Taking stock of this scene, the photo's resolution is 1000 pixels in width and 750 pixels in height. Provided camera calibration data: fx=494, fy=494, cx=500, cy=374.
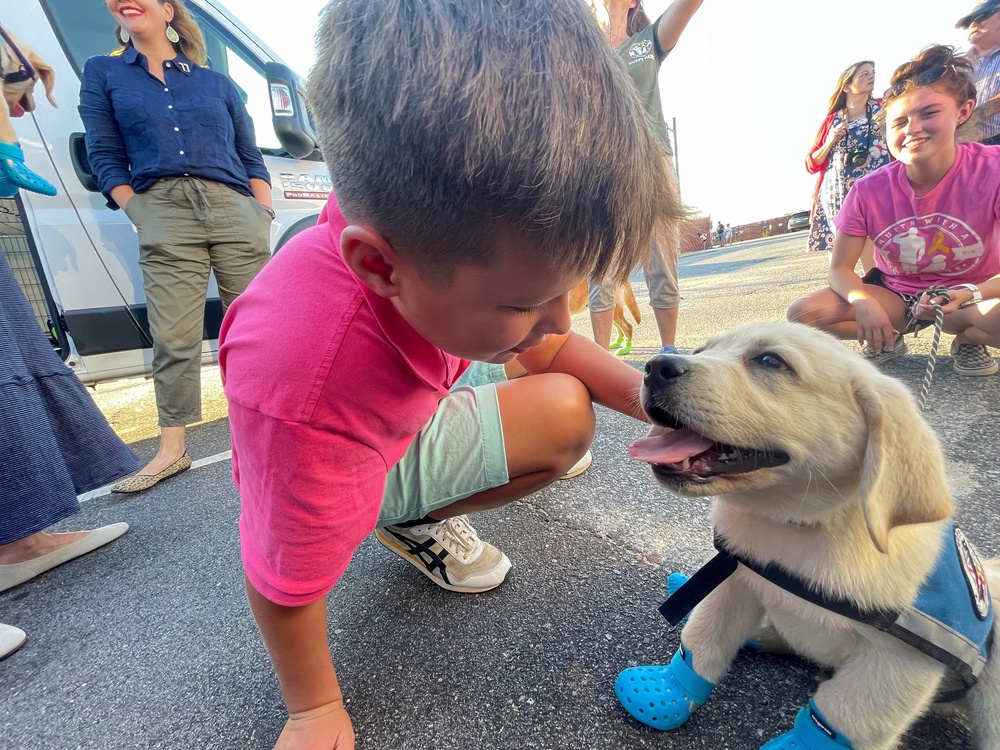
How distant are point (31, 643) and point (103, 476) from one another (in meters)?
→ 0.53

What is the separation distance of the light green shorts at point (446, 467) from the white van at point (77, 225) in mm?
2450

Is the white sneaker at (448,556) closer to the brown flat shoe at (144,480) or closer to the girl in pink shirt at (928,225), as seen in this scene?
the brown flat shoe at (144,480)

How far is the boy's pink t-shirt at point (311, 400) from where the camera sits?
808 mm

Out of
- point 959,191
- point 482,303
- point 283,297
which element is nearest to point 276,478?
point 283,297

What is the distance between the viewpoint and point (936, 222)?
231cm

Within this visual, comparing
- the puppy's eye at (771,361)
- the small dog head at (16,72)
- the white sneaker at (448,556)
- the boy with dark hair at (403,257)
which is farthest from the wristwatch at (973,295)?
the small dog head at (16,72)

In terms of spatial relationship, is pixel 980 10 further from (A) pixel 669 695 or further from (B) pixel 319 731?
(B) pixel 319 731

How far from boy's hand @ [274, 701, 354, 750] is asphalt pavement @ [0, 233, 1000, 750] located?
0.16 ft

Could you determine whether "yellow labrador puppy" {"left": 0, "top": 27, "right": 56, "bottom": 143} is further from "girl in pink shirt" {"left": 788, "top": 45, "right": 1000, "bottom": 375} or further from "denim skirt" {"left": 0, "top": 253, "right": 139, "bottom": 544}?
"girl in pink shirt" {"left": 788, "top": 45, "right": 1000, "bottom": 375}

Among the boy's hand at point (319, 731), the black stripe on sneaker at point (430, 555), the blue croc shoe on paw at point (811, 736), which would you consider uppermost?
the blue croc shoe on paw at point (811, 736)

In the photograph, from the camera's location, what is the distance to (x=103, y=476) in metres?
1.72

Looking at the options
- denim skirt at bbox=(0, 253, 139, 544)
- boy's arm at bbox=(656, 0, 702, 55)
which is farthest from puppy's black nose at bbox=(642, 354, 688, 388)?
boy's arm at bbox=(656, 0, 702, 55)

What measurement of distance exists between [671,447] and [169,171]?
2.59 metres

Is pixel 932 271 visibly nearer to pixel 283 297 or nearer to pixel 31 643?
pixel 283 297
